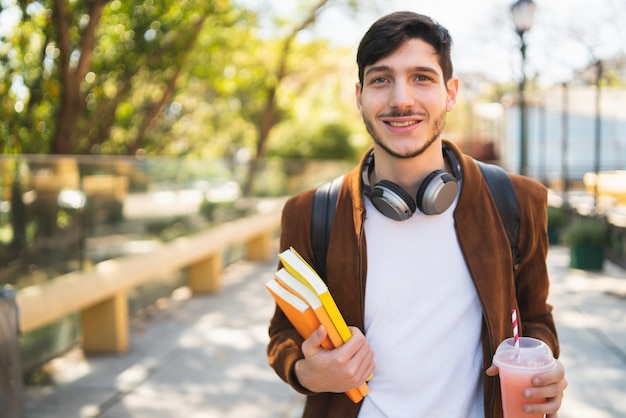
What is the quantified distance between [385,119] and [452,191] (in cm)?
28

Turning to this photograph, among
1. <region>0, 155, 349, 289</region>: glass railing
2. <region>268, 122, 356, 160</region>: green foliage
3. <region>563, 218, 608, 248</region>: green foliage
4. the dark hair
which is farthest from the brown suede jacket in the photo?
<region>268, 122, 356, 160</region>: green foliage

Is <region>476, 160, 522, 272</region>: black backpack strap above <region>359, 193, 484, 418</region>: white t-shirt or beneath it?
above

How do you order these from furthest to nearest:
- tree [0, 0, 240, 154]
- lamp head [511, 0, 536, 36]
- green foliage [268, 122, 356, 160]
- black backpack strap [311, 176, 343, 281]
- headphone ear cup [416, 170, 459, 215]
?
green foliage [268, 122, 356, 160]
lamp head [511, 0, 536, 36]
tree [0, 0, 240, 154]
black backpack strap [311, 176, 343, 281]
headphone ear cup [416, 170, 459, 215]

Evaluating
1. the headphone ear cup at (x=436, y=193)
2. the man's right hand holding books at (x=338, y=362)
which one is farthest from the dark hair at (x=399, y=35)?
the man's right hand holding books at (x=338, y=362)

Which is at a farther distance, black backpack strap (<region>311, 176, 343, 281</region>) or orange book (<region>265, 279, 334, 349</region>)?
black backpack strap (<region>311, 176, 343, 281</region>)

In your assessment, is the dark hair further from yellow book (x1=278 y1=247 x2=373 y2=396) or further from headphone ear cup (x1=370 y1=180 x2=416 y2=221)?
yellow book (x1=278 y1=247 x2=373 y2=396)

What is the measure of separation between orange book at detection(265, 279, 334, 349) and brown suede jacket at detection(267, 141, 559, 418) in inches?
8.7

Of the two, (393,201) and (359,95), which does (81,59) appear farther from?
(393,201)

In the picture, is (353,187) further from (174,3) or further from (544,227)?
(174,3)

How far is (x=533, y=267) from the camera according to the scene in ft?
6.42

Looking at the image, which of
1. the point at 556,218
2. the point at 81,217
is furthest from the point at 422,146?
the point at 556,218

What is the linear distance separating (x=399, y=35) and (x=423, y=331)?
2.78 feet

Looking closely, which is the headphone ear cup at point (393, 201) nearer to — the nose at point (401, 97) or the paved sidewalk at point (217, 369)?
the nose at point (401, 97)

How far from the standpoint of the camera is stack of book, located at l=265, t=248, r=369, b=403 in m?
1.57
